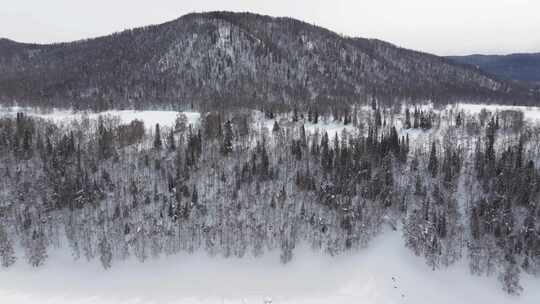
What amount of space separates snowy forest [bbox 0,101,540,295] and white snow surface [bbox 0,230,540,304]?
1533 mm

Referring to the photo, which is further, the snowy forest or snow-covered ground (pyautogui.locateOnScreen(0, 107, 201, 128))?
snow-covered ground (pyautogui.locateOnScreen(0, 107, 201, 128))

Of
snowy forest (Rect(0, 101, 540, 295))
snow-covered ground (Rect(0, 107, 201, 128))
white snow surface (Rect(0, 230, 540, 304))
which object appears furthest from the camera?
snow-covered ground (Rect(0, 107, 201, 128))

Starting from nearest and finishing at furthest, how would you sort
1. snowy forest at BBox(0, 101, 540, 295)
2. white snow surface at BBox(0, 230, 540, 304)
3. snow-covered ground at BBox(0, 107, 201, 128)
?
white snow surface at BBox(0, 230, 540, 304) → snowy forest at BBox(0, 101, 540, 295) → snow-covered ground at BBox(0, 107, 201, 128)

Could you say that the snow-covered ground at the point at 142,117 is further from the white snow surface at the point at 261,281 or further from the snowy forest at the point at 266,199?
the white snow surface at the point at 261,281

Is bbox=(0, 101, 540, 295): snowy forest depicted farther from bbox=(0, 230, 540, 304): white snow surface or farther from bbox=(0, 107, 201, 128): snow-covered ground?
bbox=(0, 107, 201, 128): snow-covered ground

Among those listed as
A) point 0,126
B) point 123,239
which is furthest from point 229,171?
point 0,126

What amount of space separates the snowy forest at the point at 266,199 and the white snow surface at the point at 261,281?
60.4 inches

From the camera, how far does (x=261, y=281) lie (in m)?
45.8

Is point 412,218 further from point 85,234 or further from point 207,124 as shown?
point 207,124

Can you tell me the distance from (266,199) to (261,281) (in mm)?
16087

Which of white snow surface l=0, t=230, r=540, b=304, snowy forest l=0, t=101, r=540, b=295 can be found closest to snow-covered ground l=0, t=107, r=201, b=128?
snowy forest l=0, t=101, r=540, b=295

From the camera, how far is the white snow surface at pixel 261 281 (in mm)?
42656

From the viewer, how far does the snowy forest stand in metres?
49.4

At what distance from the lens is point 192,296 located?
43.0 meters
